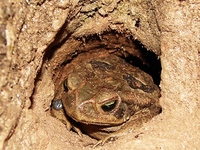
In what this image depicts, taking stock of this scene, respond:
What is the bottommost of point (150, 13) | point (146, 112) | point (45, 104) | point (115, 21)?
point (146, 112)

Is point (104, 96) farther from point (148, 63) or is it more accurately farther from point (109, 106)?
point (148, 63)

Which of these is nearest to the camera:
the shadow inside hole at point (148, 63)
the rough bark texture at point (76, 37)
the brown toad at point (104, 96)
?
the rough bark texture at point (76, 37)

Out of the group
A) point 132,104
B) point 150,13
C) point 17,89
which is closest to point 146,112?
point 132,104

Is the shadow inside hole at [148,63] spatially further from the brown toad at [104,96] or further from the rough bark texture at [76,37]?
the rough bark texture at [76,37]

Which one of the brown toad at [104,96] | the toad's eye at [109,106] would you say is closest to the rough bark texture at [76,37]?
the brown toad at [104,96]

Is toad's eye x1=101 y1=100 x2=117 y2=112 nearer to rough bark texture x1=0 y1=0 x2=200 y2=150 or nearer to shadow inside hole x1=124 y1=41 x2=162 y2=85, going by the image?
rough bark texture x1=0 y1=0 x2=200 y2=150

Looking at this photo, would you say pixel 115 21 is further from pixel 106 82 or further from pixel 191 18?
pixel 191 18
